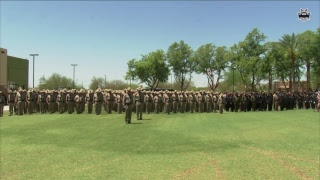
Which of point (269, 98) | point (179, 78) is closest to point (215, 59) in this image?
point (179, 78)

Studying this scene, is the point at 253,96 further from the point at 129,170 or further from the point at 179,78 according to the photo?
the point at 179,78

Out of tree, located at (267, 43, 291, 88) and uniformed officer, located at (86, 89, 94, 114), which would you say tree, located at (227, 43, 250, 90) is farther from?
uniformed officer, located at (86, 89, 94, 114)

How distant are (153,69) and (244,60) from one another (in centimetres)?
1649

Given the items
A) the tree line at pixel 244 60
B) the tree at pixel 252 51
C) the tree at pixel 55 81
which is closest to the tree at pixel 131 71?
the tree line at pixel 244 60

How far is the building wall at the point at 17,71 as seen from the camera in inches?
Answer: 2445

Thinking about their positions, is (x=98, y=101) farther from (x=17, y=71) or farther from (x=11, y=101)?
(x=17, y=71)

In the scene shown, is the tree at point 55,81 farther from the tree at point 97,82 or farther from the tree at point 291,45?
the tree at point 291,45

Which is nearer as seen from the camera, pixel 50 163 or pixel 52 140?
pixel 50 163

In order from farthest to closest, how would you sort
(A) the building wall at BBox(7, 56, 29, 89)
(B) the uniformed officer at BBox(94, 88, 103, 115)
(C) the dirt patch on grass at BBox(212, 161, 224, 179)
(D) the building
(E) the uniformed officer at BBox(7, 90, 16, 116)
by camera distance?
(A) the building wall at BBox(7, 56, 29, 89), (D) the building, (E) the uniformed officer at BBox(7, 90, 16, 116), (B) the uniformed officer at BBox(94, 88, 103, 115), (C) the dirt patch on grass at BBox(212, 161, 224, 179)

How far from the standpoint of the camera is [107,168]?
925 cm

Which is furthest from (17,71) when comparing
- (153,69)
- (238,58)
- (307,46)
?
(307,46)

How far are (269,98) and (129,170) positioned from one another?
26.6 m

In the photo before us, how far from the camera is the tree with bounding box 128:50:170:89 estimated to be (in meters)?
63.3

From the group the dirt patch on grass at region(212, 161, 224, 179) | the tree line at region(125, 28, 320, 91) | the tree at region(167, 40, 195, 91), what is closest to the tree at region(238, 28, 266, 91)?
the tree line at region(125, 28, 320, 91)
